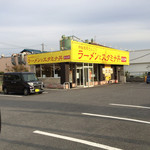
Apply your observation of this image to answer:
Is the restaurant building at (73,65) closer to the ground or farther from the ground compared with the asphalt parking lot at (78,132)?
farther from the ground

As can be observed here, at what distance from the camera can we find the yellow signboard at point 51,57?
59.3ft

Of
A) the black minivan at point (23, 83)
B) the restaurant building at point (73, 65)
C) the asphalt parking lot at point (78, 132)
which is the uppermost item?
the restaurant building at point (73, 65)

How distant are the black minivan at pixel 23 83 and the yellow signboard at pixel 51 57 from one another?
4441 millimetres

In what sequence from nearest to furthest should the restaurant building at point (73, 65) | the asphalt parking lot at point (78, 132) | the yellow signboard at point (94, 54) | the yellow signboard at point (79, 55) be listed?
the asphalt parking lot at point (78, 132), the yellow signboard at point (79, 55), the yellow signboard at point (94, 54), the restaurant building at point (73, 65)

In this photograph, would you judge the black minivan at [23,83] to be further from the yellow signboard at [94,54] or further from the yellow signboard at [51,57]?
the yellow signboard at [94,54]

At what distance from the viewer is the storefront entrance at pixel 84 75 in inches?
814

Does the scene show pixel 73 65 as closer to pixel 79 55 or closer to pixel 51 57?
pixel 79 55

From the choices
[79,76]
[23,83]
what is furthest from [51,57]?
[23,83]

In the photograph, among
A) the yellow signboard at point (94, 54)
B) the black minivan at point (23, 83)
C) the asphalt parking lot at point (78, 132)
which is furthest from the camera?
the yellow signboard at point (94, 54)

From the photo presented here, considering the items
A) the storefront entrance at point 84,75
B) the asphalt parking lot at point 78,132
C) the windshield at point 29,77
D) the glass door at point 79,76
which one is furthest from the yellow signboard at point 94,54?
the asphalt parking lot at point 78,132

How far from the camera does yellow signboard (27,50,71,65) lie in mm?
18081

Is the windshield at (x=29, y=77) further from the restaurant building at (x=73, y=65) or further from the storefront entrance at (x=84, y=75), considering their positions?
the storefront entrance at (x=84, y=75)

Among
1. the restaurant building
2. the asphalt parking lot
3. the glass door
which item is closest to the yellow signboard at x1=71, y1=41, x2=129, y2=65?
the restaurant building

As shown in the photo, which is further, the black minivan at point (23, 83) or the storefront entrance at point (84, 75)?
the storefront entrance at point (84, 75)
